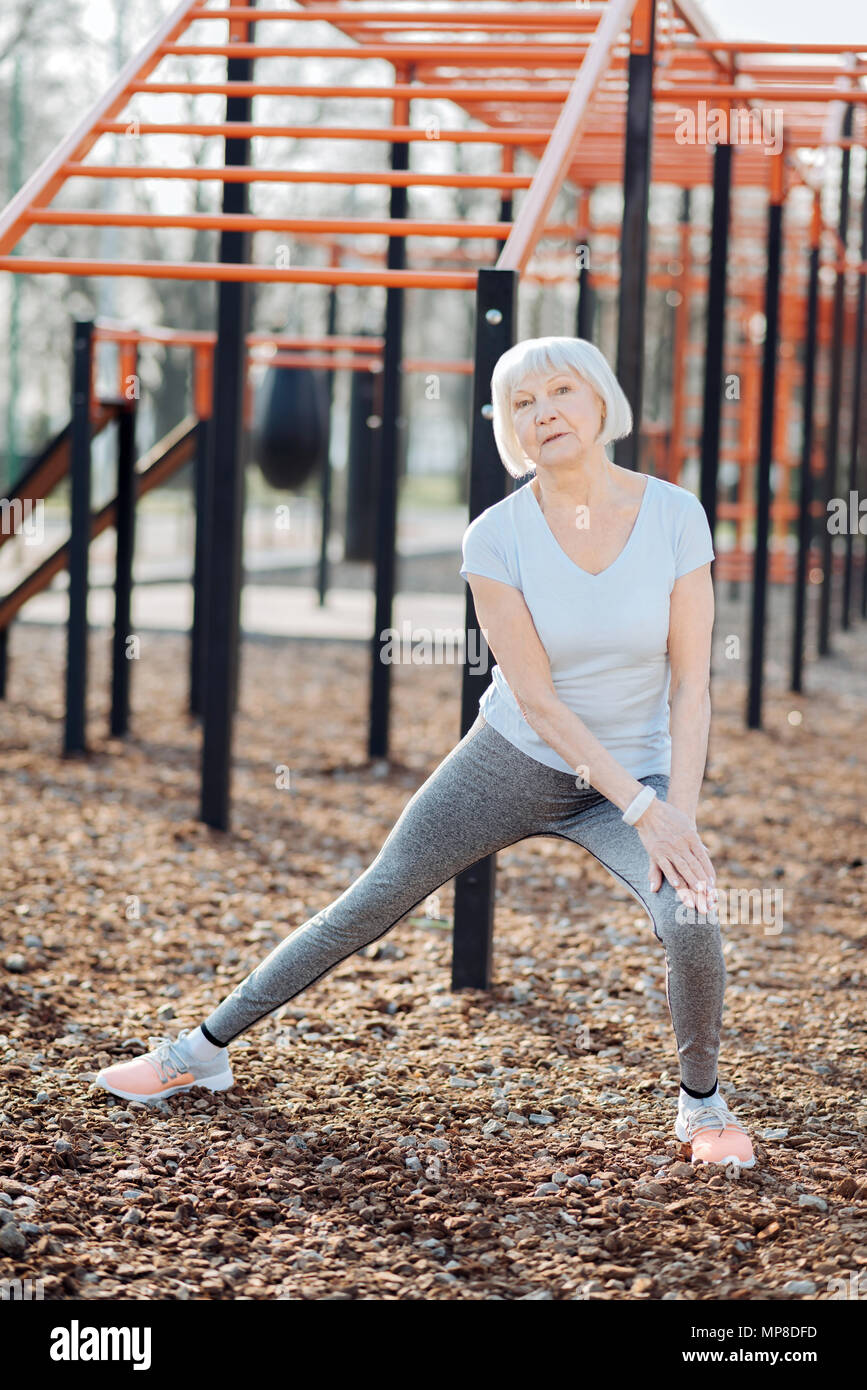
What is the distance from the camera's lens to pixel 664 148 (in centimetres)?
852

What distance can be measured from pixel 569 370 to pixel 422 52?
2.25m

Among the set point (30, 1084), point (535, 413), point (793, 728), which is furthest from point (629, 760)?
point (793, 728)

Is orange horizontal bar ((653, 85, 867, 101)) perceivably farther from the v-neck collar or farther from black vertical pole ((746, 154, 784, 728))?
the v-neck collar

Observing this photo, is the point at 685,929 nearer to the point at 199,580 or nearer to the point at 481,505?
the point at 481,505

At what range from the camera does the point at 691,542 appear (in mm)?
3053

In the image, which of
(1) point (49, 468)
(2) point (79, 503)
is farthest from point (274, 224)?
(1) point (49, 468)

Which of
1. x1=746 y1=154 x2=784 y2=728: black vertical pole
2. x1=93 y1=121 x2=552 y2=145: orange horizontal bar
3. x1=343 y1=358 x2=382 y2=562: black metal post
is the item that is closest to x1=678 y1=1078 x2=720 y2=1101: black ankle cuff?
x1=93 y1=121 x2=552 y2=145: orange horizontal bar

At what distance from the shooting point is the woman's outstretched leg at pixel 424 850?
3.21 metres

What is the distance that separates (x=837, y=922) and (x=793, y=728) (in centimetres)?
377

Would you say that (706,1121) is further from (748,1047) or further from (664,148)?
(664,148)

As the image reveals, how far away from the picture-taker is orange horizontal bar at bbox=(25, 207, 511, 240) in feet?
13.8

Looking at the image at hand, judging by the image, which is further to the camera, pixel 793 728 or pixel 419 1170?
pixel 793 728

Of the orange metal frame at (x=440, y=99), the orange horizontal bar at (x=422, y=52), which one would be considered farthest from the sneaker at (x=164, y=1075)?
the orange horizontal bar at (x=422, y=52)

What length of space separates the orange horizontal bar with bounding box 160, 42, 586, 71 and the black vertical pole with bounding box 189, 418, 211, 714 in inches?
110
